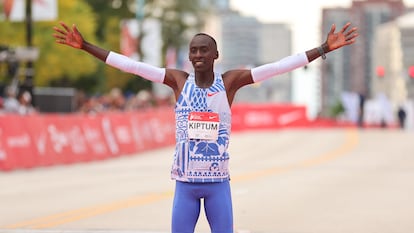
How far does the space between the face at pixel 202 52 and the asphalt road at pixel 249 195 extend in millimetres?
4780

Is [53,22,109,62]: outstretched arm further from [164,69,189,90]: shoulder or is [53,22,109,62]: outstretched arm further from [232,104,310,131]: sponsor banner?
[232,104,310,131]: sponsor banner

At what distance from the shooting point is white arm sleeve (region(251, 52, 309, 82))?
24.7ft

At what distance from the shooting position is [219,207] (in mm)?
7270

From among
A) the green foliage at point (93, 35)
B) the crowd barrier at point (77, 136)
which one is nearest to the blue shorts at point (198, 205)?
the crowd barrier at point (77, 136)

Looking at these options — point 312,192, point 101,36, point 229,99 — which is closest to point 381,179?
point 312,192

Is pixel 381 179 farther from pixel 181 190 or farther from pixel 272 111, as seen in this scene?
pixel 272 111

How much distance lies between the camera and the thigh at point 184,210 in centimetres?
724

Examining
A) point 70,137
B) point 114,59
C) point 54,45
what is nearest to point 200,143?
point 114,59

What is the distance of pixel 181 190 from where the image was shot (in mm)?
7266

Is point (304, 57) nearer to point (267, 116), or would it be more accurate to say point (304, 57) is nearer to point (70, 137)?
point (70, 137)

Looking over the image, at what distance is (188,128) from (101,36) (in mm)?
79699

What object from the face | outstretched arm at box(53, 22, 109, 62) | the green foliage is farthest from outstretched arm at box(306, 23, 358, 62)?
the green foliage

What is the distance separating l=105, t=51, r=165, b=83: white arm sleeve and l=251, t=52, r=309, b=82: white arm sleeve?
0.64m

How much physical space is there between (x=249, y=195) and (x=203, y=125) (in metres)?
10.1
